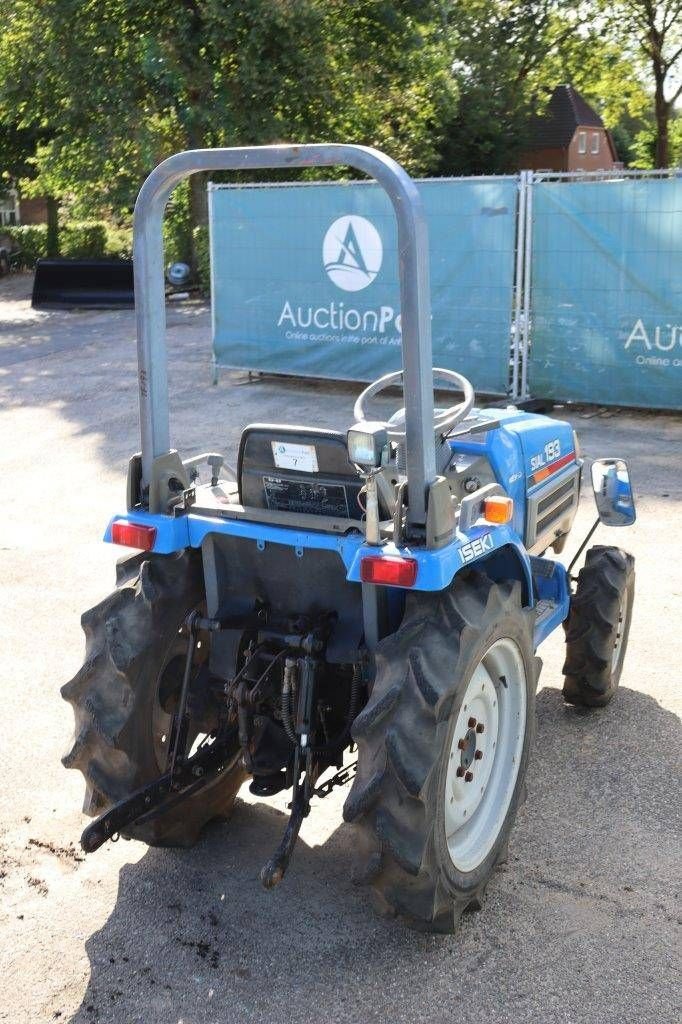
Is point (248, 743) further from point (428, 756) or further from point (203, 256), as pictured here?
point (203, 256)

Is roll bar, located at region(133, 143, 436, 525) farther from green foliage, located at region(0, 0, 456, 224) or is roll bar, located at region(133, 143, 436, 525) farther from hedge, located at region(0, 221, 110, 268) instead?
hedge, located at region(0, 221, 110, 268)

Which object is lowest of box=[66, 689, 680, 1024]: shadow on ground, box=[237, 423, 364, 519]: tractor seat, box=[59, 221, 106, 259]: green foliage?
box=[66, 689, 680, 1024]: shadow on ground

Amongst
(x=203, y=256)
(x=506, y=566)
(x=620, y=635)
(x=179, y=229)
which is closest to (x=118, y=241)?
(x=179, y=229)

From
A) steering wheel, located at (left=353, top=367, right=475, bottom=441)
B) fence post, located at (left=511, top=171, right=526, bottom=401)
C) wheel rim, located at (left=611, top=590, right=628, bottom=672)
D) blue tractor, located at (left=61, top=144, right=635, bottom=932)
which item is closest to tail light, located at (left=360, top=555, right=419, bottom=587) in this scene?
blue tractor, located at (left=61, top=144, right=635, bottom=932)

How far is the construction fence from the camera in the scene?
408 inches

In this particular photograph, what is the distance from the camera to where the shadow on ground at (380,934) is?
124 inches

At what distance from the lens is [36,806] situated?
4.30 metres

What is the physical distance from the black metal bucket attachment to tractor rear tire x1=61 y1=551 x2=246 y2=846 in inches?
700

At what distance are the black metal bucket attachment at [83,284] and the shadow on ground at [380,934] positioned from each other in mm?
18047

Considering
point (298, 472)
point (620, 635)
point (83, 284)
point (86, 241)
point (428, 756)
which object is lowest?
point (620, 635)

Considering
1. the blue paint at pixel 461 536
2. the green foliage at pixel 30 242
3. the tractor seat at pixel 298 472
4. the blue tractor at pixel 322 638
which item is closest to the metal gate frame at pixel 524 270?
the blue paint at pixel 461 536

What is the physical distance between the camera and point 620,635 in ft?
16.4

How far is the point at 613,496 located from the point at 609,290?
624cm

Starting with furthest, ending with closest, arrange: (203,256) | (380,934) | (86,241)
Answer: (86,241)
(203,256)
(380,934)
